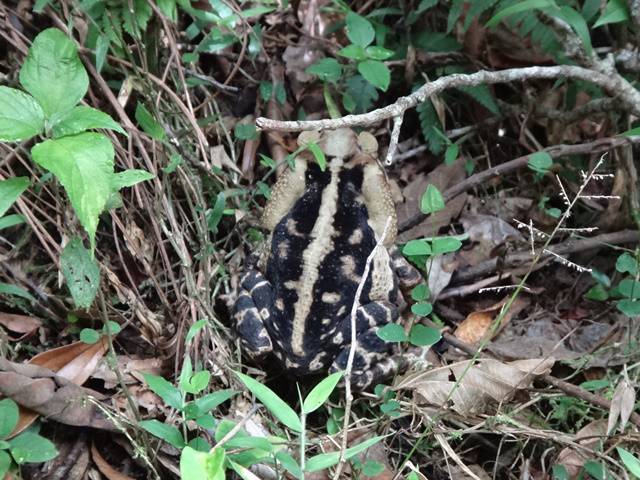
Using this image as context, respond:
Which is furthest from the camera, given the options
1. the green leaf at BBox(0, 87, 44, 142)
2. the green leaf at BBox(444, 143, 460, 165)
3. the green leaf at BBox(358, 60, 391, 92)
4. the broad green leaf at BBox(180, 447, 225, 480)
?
the green leaf at BBox(444, 143, 460, 165)

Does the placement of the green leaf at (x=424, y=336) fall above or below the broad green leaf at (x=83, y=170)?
below

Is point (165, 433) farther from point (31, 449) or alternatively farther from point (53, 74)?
point (53, 74)

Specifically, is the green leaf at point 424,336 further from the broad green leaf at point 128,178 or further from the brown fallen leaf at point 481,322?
the broad green leaf at point 128,178

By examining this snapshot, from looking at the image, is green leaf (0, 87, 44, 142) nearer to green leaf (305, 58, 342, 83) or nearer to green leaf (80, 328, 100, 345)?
green leaf (80, 328, 100, 345)

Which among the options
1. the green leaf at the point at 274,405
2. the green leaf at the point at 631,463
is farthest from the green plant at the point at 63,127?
the green leaf at the point at 631,463

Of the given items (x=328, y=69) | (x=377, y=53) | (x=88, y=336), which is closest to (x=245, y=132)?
(x=328, y=69)

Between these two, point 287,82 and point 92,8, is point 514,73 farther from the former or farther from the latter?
point 92,8

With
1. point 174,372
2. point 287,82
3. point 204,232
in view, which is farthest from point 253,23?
point 174,372

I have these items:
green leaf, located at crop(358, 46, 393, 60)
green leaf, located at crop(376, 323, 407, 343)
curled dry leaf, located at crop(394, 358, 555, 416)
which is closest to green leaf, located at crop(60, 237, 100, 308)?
green leaf, located at crop(376, 323, 407, 343)
